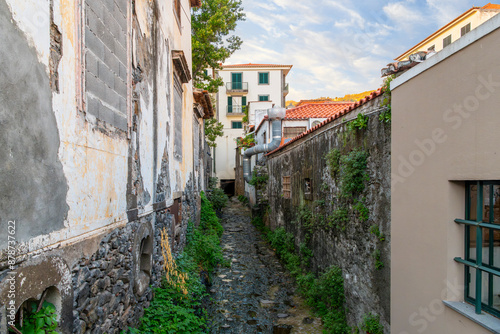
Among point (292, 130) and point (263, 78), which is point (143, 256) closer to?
point (292, 130)

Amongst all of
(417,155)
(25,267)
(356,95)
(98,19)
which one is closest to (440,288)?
(417,155)

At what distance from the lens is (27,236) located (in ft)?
7.36

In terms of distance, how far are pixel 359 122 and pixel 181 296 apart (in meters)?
4.50

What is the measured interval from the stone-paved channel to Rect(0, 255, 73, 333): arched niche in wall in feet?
14.0

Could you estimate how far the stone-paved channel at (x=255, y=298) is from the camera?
267 inches

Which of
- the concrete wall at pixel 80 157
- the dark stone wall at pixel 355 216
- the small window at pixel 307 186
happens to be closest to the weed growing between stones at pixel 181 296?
the concrete wall at pixel 80 157

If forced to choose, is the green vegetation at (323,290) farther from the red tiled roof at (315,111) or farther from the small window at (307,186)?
the red tiled roof at (315,111)

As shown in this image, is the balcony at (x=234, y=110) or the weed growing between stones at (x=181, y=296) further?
the balcony at (x=234, y=110)

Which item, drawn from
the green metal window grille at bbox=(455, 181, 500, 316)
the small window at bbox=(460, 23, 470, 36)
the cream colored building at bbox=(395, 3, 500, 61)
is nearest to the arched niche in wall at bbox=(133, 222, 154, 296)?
the green metal window grille at bbox=(455, 181, 500, 316)

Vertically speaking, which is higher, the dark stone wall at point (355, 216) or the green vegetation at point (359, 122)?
the green vegetation at point (359, 122)

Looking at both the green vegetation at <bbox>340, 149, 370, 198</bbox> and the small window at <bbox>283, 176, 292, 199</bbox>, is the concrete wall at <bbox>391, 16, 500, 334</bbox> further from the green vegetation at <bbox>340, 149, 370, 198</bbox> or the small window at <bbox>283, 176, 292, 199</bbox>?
the small window at <bbox>283, 176, 292, 199</bbox>

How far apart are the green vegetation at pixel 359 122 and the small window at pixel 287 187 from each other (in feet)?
20.6

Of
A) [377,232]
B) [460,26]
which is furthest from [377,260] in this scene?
[460,26]

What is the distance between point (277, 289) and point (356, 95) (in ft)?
133
